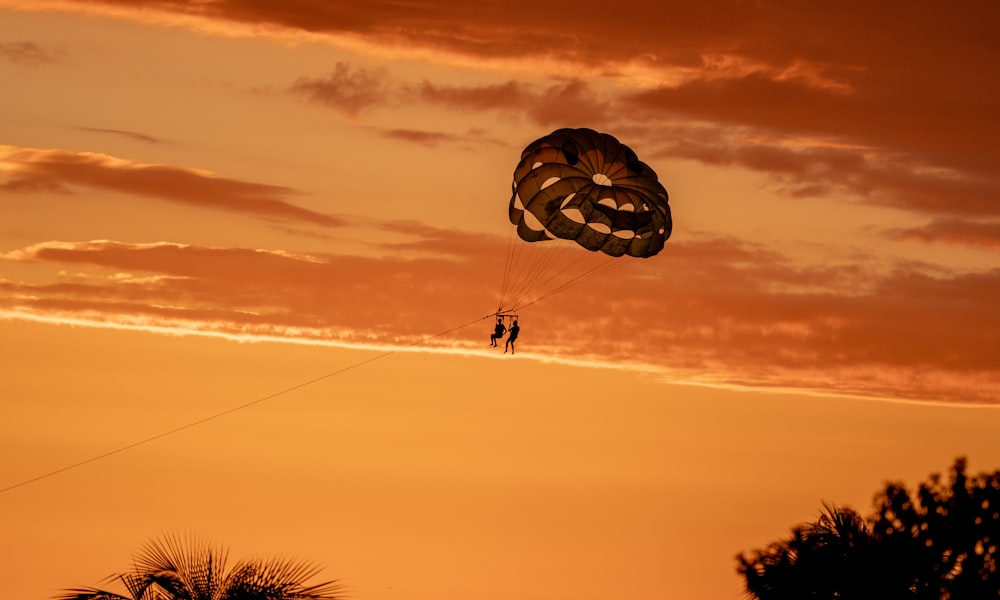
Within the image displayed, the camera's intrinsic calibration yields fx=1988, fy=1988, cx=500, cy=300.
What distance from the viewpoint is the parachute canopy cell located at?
80.2 metres

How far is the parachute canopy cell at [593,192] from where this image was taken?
3159 inches

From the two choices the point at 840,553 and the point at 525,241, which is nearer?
the point at 840,553

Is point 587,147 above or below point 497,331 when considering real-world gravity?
above

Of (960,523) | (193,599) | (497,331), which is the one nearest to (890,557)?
(497,331)

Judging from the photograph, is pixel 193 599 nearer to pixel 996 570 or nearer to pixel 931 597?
pixel 931 597

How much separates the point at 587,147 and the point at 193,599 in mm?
40354

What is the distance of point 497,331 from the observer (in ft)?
261

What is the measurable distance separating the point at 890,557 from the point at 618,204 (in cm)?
2211

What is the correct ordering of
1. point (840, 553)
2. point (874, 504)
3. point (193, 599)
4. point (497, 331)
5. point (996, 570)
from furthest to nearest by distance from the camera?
point (874, 504), point (996, 570), point (497, 331), point (840, 553), point (193, 599)

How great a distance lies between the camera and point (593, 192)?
3162 inches

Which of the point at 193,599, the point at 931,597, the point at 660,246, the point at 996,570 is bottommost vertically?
the point at 193,599

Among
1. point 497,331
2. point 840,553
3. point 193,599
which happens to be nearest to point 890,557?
point 840,553

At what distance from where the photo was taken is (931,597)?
65.2 metres

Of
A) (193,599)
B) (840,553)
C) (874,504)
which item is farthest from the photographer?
(874,504)
